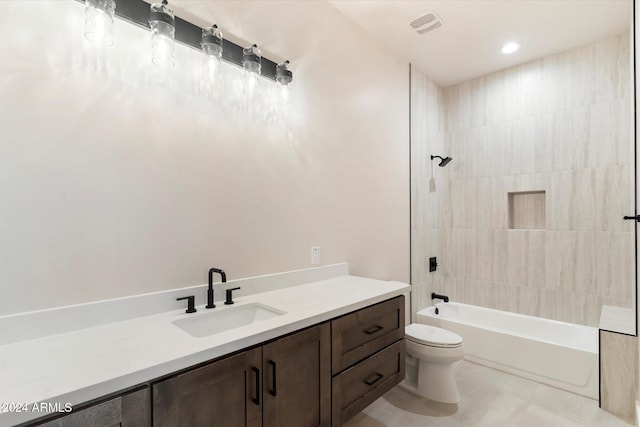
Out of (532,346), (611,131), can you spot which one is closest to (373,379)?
(532,346)

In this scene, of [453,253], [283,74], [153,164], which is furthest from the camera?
[453,253]

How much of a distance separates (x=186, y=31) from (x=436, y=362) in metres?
2.57

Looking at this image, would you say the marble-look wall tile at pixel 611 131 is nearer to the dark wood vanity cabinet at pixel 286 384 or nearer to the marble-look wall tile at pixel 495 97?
the marble-look wall tile at pixel 495 97

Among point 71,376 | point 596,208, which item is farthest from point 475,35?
point 71,376

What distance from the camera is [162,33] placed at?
1.35 m

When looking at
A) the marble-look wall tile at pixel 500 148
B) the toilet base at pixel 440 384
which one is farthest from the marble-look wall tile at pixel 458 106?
the toilet base at pixel 440 384

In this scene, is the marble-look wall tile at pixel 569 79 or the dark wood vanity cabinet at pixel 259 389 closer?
the dark wood vanity cabinet at pixel 259 389

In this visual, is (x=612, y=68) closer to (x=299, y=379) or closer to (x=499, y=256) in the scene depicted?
(x=499, y=256)

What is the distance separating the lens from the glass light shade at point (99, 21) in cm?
120

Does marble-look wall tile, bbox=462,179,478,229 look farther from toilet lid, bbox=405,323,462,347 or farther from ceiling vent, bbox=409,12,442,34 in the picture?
ceiling vent, bbox=409,12,442,34

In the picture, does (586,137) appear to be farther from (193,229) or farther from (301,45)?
(193,229)

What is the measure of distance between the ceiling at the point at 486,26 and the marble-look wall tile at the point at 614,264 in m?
1.72

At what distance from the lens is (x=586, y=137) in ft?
9.13

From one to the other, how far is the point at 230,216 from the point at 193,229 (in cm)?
21
